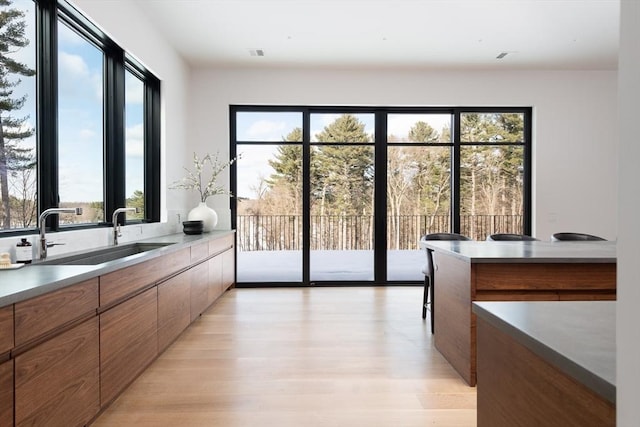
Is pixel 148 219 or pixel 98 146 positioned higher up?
pixel 98 146

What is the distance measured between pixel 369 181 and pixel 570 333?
202 inches

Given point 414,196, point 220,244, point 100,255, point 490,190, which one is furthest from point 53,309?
point 490,190

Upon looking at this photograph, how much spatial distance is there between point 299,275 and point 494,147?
11.5 feet

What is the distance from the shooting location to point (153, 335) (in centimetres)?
282

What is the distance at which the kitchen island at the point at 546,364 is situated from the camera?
702mm

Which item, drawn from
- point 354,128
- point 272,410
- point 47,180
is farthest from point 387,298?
point 47,180

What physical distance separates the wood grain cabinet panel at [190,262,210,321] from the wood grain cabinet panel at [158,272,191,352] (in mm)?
126

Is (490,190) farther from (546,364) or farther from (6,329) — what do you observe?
(6,329)

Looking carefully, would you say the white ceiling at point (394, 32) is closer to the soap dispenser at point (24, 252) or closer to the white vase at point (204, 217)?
the white vase at point (204, 217)

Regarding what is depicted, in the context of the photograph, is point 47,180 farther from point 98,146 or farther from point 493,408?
point 493,408

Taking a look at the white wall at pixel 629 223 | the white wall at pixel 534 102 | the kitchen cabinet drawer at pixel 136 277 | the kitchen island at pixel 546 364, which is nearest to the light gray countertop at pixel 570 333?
the kitchen island at pixel 546 364

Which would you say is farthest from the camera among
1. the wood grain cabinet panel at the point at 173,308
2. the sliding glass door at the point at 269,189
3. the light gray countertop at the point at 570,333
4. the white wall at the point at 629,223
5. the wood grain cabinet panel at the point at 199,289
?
the sliding glass door at the point at 269,189

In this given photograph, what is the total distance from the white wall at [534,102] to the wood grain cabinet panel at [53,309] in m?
3.87

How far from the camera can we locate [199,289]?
4.00 meters
